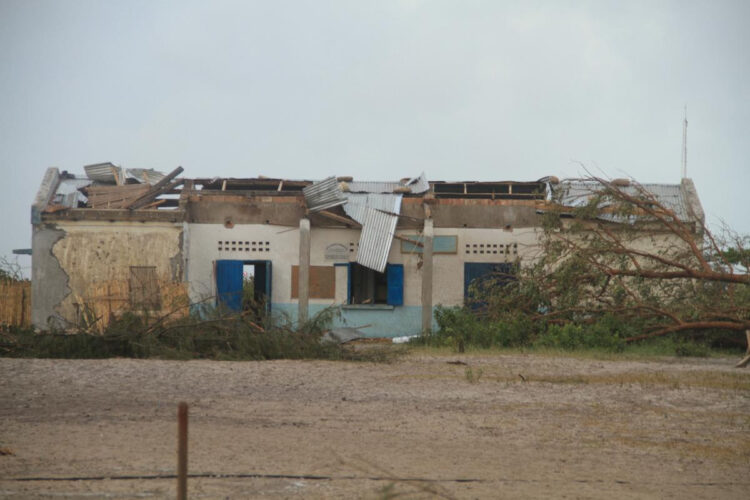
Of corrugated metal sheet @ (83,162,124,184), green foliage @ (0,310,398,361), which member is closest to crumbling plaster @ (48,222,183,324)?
corrugated metal sheet @ (83,162,124,184)

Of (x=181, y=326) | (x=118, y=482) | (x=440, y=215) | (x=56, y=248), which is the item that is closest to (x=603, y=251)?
(x=440, y=215)

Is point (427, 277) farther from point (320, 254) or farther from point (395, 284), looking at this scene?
point (320, 254)

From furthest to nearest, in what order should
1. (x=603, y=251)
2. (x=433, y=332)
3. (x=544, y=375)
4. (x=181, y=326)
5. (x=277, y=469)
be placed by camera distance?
(x=433, y=332)
(x=603, y=251)
(x=181, y=326)
(x=544, y=375)
(x=277, y=469)

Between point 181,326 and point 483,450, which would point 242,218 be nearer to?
point 181,326

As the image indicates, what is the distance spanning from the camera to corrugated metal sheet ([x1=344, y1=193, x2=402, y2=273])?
16984 millimetres

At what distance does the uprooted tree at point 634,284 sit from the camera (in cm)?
1246

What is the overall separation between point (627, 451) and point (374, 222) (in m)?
11.7

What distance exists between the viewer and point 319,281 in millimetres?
17359

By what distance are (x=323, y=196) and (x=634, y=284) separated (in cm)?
695

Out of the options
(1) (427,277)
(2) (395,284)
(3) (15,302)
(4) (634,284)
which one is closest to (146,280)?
(3) (15,302)

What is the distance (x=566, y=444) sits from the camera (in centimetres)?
599

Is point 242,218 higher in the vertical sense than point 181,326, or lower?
higher

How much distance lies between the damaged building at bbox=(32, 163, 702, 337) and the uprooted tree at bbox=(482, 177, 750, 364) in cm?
279

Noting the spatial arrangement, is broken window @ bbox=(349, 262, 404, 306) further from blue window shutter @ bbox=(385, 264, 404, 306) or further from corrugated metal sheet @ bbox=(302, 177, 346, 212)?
corrugated metal sheet @ bbox=(302, 177, 346, 212)
